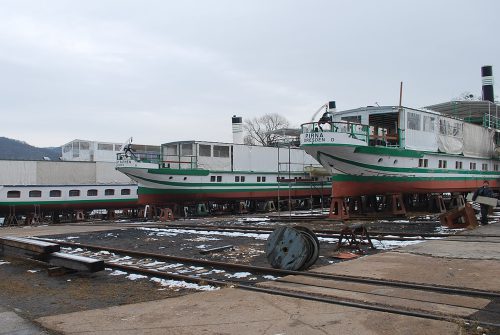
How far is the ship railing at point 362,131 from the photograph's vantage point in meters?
20.8

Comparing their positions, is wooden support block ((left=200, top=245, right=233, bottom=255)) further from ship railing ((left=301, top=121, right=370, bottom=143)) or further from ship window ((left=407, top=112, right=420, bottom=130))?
ship window ((left=407, top=112, right=420, bottom=130))

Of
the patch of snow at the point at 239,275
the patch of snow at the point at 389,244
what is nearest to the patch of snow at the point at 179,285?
the patch of snow at the point at 239,275

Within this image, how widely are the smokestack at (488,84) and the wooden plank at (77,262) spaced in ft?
112

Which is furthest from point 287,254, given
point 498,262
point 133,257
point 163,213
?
point 163,213

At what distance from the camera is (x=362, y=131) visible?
71.6 feet

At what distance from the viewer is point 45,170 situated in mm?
35250

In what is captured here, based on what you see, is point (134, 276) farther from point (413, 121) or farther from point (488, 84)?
point (488, 84)

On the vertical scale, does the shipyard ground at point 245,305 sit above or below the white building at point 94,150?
below

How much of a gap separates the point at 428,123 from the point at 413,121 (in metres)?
1.35

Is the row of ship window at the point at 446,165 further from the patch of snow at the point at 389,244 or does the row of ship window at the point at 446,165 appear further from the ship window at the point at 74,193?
the ship window at the point at 74,193

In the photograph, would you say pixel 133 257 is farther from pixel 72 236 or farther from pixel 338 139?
pixel 338 139

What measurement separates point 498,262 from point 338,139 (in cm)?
1183

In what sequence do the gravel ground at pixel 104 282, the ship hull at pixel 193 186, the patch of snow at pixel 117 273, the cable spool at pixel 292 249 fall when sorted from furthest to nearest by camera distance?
1. the ship hull at pixel 193 186
2. the patch of snow at pixel 117 273
3. the cable spool at pixel 292 249
4. the gravel ground at pixel 104 282

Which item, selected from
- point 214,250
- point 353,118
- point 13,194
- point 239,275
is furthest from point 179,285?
point 13,194
